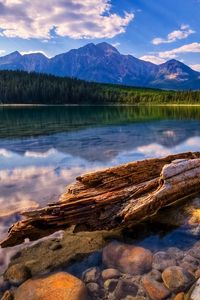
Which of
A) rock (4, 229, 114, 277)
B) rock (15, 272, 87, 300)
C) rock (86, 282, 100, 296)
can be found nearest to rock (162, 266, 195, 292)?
rock (86, 282, 100, 296)

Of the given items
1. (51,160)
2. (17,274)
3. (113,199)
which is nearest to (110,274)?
(17,274)

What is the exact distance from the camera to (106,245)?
11266mm

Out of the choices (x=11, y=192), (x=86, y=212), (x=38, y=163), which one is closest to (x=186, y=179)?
(x=86, y=212)

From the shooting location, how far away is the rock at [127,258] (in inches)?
385

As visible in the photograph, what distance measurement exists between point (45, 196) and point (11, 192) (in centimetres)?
219

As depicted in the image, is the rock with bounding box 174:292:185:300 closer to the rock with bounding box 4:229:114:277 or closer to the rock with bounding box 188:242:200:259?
the rock with bounding box 188:242:200:259

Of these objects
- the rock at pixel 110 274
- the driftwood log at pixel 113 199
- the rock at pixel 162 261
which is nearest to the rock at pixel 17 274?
the driftwood log at pixel 113 199

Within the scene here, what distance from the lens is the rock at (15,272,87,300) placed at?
840 cm

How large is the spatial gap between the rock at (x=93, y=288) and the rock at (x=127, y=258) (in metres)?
1.04

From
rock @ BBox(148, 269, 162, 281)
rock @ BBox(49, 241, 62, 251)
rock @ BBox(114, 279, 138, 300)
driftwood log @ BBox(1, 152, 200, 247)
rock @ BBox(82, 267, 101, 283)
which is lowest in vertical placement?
rock @ BBox(114, 279, 138, 300)

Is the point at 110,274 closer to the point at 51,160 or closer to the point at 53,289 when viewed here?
the point at 53,289

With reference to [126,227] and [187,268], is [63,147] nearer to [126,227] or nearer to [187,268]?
[126,227]

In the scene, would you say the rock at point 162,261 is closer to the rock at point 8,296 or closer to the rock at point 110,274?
the rock at point 110,274

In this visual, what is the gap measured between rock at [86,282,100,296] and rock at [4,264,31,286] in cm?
180
